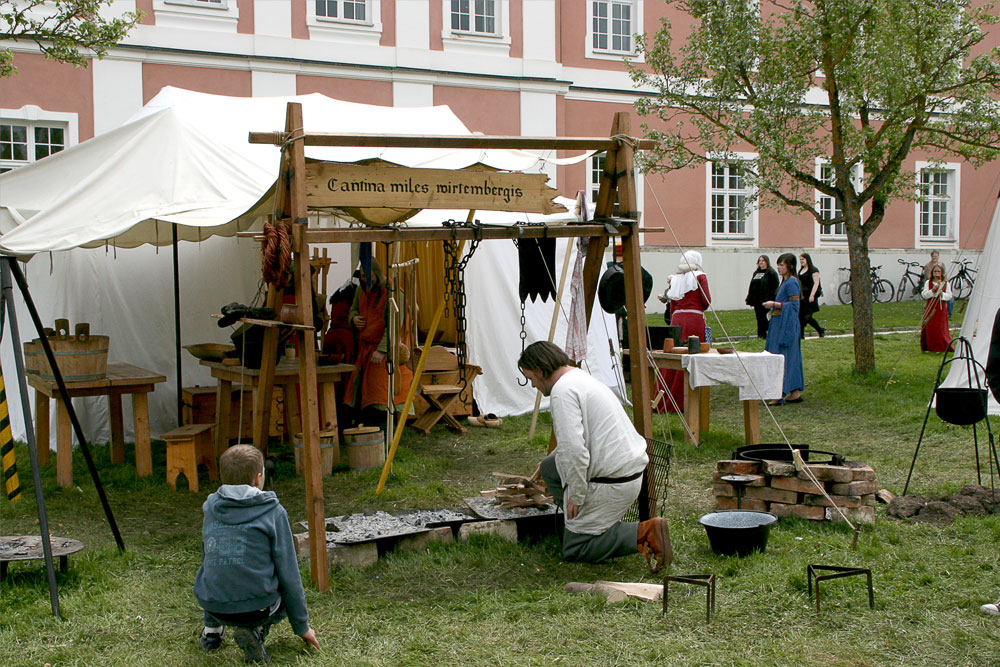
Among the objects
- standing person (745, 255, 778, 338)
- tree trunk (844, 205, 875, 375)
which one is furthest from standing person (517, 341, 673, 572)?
standing person (745, 255, 778, 338)

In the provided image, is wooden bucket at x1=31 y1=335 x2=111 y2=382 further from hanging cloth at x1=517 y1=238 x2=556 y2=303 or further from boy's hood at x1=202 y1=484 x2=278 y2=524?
boy's hood at x1=202 y1=484 x2=278 y2=524

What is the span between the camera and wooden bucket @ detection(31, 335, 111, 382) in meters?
6.30

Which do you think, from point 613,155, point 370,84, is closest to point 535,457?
point 613,155

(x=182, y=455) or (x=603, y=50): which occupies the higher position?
(x=603, y=50)

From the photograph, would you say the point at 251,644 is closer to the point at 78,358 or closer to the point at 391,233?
the point at 391,233

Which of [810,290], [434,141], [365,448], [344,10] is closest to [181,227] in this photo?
[365,448]

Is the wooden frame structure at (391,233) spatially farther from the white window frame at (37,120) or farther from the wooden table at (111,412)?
the white window frame at (37,120)

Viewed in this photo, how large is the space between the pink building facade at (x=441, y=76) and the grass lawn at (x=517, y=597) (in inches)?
308

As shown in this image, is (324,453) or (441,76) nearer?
(324,453)

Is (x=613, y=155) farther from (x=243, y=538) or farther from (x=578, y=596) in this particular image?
(x=243, y=538)

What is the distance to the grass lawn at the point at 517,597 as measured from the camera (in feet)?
11.5

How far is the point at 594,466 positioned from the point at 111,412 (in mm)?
4314

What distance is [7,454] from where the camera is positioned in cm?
548

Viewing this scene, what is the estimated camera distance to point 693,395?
740cm
